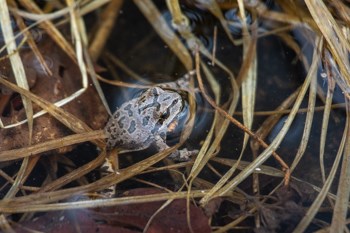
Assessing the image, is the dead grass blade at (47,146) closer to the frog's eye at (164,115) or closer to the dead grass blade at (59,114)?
the dead grass blade at (59,114)

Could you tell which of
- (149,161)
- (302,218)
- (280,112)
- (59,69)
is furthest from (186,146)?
(59,69)

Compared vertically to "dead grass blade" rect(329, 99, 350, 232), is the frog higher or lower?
higher

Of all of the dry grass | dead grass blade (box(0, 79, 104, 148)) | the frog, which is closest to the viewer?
the dry grass

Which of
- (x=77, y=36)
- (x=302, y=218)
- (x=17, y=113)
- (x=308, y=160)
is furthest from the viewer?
(x=77, y=36)

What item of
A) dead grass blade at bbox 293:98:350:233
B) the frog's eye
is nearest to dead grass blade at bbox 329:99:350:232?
dead grass blade at bbox 293:98:350:233

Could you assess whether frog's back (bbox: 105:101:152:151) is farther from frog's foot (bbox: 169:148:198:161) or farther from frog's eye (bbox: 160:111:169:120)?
frog's foot (bbox: 169:148:198:161)

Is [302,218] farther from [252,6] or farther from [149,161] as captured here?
[252,6]

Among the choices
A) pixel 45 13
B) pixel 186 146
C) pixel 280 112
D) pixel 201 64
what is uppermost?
pixel 45 13
